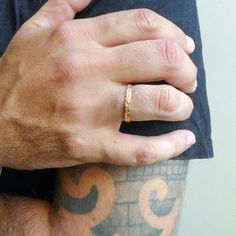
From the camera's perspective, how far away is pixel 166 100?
0.65 metres

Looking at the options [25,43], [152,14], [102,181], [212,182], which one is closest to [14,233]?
[102,181]

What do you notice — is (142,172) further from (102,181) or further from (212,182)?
(212,182)

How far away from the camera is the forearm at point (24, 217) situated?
2.58 feet

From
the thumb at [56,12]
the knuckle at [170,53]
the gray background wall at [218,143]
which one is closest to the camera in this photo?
the knuckle at [170,53]

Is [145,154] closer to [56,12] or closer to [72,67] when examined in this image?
[72,67]

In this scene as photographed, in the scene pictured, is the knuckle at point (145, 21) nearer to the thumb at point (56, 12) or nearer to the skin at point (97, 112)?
the skin at point (97, 112)

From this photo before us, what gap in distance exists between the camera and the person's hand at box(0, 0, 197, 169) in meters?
0.65

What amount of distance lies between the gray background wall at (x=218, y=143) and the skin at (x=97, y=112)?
40cm

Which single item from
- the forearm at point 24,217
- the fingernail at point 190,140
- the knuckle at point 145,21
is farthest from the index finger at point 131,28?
the forearm at point 24,217

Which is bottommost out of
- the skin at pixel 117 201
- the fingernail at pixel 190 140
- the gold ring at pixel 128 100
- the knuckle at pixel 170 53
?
the skin at pixel 117 201

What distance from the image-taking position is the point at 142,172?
2.35 ft

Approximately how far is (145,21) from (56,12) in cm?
20

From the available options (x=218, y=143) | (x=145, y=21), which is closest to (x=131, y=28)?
(x=145, y=21)

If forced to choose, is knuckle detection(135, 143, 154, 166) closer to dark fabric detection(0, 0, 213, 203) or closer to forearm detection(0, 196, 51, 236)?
dark fabric detection(0, 0, 213, 203)
